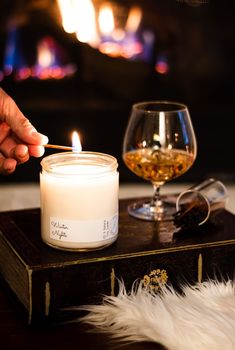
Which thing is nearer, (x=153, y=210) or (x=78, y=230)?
(x=78, y=230)

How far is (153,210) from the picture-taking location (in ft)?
3.98

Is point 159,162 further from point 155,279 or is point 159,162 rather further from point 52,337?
point 52,337

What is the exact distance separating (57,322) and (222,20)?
1.72 meters

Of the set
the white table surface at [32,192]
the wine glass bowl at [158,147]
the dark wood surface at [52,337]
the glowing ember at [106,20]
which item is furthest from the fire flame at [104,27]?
the dark wood surface at [52,337]

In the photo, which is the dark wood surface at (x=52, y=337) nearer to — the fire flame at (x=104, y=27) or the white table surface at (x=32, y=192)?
the white table surface at (x=32, y=192)

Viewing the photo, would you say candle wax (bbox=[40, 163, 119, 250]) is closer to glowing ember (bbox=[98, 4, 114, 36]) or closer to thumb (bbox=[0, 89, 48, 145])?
thumb (bbox=[0, 89, 48, 145])

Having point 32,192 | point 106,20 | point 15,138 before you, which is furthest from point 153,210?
point 106,20

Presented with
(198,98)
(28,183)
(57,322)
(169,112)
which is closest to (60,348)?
(57,322)

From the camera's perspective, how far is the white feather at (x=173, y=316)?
901mm

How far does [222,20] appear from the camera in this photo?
246 centimetres

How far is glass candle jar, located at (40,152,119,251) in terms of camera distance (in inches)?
39.3

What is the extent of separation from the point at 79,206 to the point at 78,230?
36 millimetres

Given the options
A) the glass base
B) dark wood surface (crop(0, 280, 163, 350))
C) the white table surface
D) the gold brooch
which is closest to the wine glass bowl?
the glass base

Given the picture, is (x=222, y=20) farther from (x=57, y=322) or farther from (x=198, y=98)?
(x=57, y=322)
